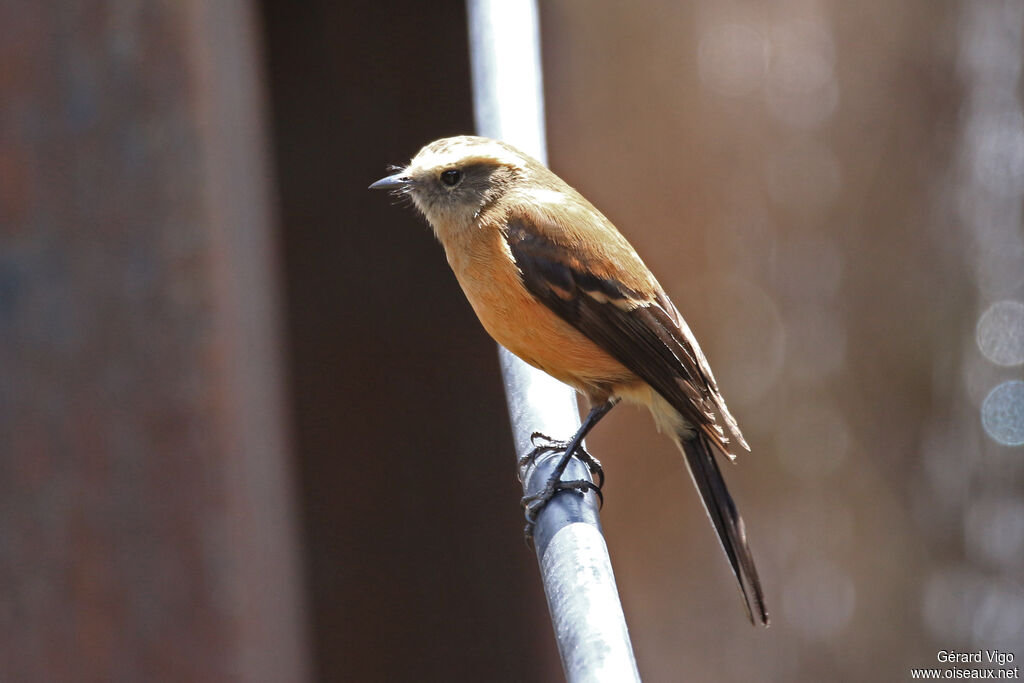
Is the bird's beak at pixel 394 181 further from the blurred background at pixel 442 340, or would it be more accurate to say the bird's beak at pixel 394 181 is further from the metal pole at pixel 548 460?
the blurred background at pixel 442 340

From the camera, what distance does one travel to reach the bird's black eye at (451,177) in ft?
11.7

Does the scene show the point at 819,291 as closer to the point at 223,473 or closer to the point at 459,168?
the point at 459,168

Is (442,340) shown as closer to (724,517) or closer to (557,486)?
(724,517)

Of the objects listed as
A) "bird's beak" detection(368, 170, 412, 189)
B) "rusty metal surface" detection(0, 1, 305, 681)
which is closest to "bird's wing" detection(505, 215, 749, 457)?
"bird's beak" detection(368, 170, 412, 189)

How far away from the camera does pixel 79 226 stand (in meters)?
3.24

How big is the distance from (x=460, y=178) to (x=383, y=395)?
4.96 feet

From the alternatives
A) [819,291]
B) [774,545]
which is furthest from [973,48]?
[774,545]

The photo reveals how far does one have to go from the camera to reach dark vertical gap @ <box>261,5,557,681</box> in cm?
479

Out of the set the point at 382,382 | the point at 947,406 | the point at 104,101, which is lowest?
the point at 947,406

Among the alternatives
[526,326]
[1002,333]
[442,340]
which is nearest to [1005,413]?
[1002,333]

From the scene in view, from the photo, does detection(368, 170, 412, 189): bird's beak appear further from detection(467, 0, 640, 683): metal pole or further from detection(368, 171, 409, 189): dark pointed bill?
detection(467, 0, 640, 683): metal pole

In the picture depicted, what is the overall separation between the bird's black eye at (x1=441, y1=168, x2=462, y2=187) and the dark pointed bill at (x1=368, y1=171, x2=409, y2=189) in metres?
0.13

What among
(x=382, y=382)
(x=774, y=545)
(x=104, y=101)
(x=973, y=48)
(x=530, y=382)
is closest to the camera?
(x=530, y=382)

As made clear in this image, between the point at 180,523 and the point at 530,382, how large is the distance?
3.99 ft
